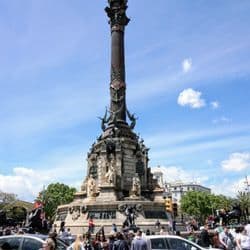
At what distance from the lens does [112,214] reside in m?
34.4

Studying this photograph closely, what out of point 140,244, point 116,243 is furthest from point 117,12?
point 140,244

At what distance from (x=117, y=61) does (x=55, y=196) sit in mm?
47219

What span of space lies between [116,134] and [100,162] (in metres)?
3.14

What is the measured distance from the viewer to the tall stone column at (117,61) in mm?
42094

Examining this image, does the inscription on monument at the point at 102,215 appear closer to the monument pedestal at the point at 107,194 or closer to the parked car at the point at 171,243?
the monument pedestal at the point at 107,194

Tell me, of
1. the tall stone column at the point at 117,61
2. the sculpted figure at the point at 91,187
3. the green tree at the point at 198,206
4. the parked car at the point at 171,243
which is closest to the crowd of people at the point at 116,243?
the parked car at the point at 171,243

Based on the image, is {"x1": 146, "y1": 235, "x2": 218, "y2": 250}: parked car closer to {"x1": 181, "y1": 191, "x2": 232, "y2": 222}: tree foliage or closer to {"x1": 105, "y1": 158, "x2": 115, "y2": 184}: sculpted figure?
{"x1": 105, "y1": 158, "x2": 115, "y2": 184}: sculpted figure

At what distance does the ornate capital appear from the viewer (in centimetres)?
4391

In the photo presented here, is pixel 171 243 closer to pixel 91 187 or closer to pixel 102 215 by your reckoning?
pixel 102 215

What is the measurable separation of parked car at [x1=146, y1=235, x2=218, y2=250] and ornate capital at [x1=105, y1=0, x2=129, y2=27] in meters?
32.5

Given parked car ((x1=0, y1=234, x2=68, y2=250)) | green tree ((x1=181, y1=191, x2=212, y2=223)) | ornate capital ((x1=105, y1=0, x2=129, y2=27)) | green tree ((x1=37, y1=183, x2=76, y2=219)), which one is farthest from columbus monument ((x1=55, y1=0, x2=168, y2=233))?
green tree ((x1=181, y1=191, x2=212, y2=223))

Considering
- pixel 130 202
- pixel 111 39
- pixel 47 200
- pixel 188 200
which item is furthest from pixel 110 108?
pixel 188 200

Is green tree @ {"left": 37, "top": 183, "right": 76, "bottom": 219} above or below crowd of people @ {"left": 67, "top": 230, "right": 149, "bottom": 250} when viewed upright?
above

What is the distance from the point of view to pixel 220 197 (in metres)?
97.0
